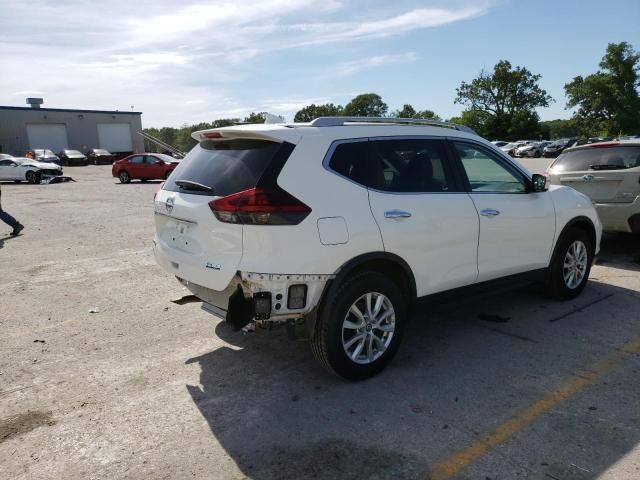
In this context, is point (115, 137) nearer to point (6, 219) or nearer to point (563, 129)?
point (6, 219)

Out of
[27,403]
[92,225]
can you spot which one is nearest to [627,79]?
[92,225]

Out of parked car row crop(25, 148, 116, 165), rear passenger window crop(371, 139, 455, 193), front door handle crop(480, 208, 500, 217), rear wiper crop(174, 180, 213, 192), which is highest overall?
rear passenger window crop(371, 139, 455, 193)

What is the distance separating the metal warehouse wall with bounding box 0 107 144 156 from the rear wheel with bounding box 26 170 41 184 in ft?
88.5

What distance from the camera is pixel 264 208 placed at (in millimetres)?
3373

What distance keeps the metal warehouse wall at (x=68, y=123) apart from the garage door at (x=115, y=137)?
0.40 metres

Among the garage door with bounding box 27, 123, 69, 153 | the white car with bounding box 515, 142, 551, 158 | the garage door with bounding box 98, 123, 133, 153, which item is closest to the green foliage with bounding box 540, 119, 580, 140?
the white car with bounding box 515, 142, 551, 158

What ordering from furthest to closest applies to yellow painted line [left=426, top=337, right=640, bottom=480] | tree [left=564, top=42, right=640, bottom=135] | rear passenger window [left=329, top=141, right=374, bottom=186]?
1. tree [left=564, top=42, right=640, bottom=135]
2. rear passenger window [left=329, top=141, right=374, bottom=186]
3. yellow painted line [left=426, top=337, right=640, bottom=480]

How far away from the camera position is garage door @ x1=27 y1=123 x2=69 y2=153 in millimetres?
51250

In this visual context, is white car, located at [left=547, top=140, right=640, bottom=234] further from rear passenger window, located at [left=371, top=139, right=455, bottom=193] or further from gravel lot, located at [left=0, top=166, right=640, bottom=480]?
rear passenger window, located at [left=371, top=139, right=455, bottom=193]

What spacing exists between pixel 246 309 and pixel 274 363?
99 centimetres

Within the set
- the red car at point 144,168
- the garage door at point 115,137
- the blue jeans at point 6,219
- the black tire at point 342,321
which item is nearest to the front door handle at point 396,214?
the black tire at point 342,321

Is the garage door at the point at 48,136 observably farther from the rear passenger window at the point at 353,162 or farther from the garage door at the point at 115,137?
the rear passenger window at the point at 353,162

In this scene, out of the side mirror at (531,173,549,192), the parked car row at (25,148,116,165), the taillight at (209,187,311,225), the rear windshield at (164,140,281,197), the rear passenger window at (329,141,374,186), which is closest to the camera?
the taillight at (209,187,311,225)

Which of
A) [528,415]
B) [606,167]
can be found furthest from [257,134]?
[606,167]
